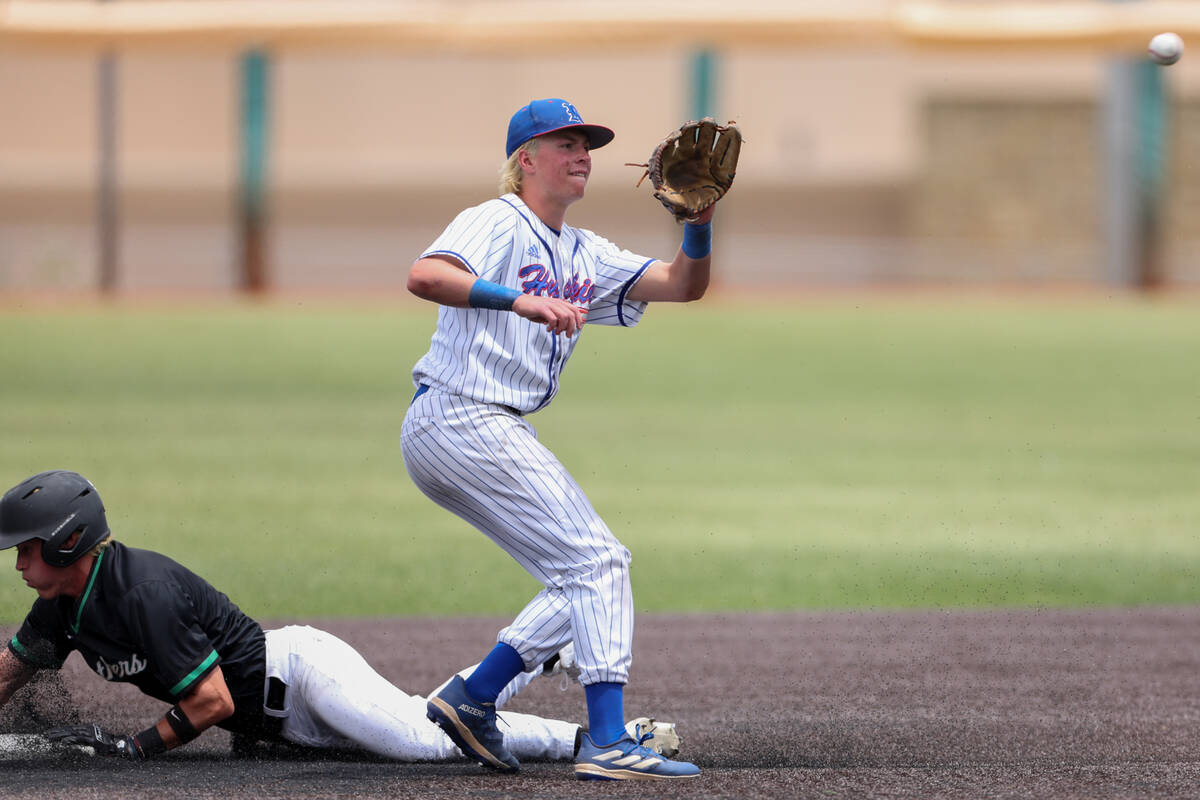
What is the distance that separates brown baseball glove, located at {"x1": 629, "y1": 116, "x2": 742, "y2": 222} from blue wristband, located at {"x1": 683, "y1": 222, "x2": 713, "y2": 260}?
0.15ft

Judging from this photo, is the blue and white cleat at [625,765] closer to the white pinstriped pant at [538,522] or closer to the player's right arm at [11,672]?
the white pinstriped pant at [538,522]

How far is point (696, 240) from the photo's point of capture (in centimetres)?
506

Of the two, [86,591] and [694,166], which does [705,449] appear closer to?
[694,166]

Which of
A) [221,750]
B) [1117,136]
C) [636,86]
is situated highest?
[636,86]

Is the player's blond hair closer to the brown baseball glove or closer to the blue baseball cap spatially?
the blue baseball cap

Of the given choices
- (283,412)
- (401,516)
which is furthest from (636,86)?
Answer: (401,516)

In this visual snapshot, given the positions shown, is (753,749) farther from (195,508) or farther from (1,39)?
(1,39)

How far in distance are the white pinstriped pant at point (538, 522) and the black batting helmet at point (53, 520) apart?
2.86ft

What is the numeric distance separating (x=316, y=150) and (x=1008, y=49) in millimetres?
16004

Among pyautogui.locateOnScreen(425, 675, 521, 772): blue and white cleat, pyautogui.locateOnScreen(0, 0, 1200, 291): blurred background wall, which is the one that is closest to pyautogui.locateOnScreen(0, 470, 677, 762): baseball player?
pyautogui.locateOnScreen(425, 675, 521, 772): blue and white cleat

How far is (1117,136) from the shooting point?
25.0 m

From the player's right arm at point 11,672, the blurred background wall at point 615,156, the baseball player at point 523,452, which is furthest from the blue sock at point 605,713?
the blurred background wall at point 615,156

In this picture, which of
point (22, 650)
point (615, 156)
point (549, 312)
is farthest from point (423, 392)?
point (615, 156)

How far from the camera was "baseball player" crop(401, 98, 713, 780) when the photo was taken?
14.9 feet
